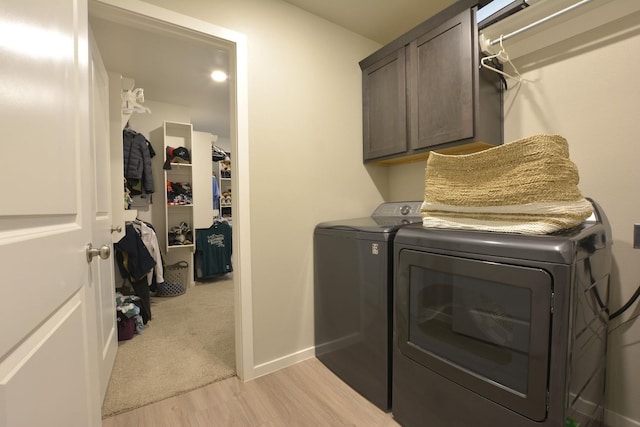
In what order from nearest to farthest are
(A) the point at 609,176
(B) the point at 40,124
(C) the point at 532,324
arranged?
(B) the point at 40,124 → (C) the point at 532,324 → (A) the point at 609,176

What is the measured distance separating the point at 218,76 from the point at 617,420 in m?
3.81

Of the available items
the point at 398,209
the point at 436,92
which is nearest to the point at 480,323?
the point at 398,209

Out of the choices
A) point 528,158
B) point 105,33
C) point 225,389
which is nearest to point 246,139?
point 528,158

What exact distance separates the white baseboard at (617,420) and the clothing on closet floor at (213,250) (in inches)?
150

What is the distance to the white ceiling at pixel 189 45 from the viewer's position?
1.79 metres

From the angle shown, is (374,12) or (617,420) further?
(374,12)

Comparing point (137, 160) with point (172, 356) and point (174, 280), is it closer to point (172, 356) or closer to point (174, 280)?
point (174, 280)

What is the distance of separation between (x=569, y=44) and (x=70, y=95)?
2.16 m

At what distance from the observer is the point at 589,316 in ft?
3.23

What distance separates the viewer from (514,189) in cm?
100

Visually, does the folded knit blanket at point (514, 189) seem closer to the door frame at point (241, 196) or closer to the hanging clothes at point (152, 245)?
the door frame at point (241, 196)

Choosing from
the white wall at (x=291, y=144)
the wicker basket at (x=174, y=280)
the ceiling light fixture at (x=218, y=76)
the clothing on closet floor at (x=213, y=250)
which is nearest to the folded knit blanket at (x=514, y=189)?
the white wall at (x=291, y=144)

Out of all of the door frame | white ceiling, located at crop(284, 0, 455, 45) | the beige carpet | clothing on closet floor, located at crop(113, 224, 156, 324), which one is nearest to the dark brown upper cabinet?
white ceiling, located at crop(284, 0, 455, 45)

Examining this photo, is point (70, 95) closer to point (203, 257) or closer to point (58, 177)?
point (58, 177)
